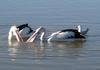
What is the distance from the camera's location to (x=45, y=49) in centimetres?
1908

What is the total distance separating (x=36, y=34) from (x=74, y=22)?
276 inches

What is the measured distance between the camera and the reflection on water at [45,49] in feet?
57.1

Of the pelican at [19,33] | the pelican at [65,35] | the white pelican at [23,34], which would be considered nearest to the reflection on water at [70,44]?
the pelican at [65,35]

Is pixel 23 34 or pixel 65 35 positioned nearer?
pixel 65 35

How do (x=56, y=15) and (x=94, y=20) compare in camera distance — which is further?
(x=56, y=15)

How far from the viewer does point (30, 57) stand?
1698cm

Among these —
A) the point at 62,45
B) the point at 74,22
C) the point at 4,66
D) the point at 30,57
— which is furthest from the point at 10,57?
the point at 74,22

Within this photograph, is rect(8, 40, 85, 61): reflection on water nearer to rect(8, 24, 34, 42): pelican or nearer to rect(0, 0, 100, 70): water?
rect(0, 0, 100, 70): water

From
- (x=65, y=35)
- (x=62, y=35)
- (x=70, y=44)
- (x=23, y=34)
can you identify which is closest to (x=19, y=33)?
(x=23, y=34)

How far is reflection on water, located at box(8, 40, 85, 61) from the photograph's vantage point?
57.1 feet

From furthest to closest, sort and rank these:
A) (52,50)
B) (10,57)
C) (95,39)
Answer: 1. (95,39)
2. (52,50)
3. (10,57)

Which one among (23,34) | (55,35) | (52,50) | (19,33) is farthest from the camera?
(23,34)

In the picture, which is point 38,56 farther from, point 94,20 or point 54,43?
point 94,20

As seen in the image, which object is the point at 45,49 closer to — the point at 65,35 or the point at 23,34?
the point at 65,35
